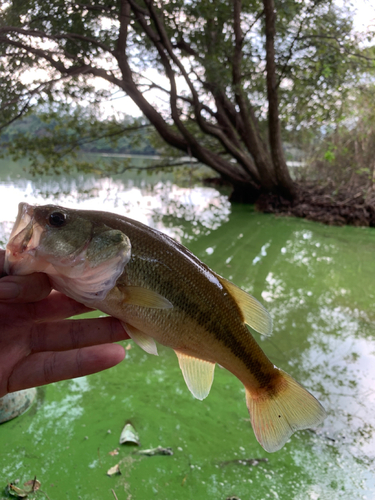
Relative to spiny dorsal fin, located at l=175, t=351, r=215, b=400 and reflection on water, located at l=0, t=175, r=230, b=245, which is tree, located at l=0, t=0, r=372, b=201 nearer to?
reflection on water, located at l=0, t=175, r=230, b=245

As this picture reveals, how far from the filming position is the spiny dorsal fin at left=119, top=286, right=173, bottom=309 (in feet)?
4.91

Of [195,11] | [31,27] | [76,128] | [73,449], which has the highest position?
[195,11]

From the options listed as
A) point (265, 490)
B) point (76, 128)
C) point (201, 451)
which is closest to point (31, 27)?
point (76, 128)

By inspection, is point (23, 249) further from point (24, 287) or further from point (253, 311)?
point (253, 311)

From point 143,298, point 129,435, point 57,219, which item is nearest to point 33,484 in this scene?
point 129,435

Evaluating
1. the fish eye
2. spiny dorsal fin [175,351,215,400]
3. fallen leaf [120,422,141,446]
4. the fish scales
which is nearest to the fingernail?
the fish eye

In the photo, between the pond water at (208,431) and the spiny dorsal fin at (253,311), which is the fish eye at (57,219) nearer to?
the spiny dorsal fin at (253,311)

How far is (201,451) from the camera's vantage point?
2428 mm

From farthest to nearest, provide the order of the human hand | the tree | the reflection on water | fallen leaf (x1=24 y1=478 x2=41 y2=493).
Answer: the reflection on water < the tree < fallen leaf (x1=24 y1=478 x2=41 y2=493) < the human hand

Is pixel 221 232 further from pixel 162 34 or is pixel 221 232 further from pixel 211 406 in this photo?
pixel 211 406

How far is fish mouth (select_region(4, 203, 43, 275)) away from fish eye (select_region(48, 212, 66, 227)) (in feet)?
0.19

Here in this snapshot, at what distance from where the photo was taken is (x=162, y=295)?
5.14 feet

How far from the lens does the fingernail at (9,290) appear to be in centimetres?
139

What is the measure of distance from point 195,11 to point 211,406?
9.54 meters
